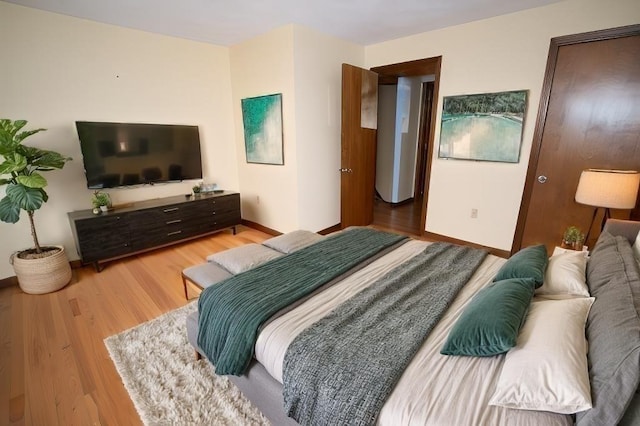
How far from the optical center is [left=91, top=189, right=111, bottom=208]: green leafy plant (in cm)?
289

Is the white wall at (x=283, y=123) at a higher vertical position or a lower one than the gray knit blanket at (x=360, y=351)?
higher

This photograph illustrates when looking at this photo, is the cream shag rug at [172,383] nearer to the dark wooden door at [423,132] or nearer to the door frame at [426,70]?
the door frame at [426,70]

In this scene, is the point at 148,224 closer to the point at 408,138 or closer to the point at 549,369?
the point at 549,369

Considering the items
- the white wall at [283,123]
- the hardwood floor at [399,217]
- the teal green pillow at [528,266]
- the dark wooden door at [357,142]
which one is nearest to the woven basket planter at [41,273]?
the white wall at [283,123]

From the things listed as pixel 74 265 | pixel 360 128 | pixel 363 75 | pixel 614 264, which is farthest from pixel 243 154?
pixel 614 264

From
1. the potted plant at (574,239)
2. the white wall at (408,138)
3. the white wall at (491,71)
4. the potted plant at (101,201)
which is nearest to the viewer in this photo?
the potted plant at (574,239)

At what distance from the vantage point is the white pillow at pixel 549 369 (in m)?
0.79

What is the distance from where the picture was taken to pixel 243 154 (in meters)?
4.10

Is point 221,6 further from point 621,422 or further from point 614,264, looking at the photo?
point 621,422

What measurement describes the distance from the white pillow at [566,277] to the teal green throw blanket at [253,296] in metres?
0.93

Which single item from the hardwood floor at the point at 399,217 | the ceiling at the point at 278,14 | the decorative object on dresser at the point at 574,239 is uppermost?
the ceiling at the point at 278,14

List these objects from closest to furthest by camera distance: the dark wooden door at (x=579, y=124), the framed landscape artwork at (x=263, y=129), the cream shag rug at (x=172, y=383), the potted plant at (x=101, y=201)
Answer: the cream shag rug at (x=172, y=383)
the dark wooden door at (x=579, y=124)
the potted plant at (x=101, y=201)
the framed landscape artwork at (x=263, y=129)

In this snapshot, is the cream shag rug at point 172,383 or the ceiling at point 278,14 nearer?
the cream shag rug at point 172,383

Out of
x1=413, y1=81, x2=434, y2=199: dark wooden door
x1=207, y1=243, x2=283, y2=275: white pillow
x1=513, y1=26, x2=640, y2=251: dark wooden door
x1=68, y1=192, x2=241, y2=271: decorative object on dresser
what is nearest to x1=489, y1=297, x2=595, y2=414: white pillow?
x1=207, y1=243, x2=283, y2=275: white pillow
